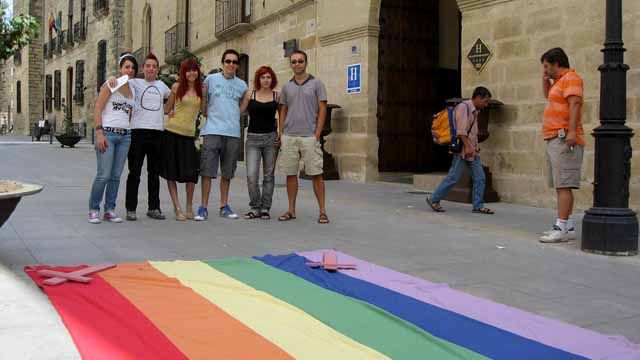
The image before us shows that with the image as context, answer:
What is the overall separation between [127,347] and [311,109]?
15.1 feet

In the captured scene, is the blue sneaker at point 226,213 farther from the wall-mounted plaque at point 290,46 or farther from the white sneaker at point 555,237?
the wall-mounted plaque at point 290,46

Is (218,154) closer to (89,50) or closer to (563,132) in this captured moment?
(563,132)

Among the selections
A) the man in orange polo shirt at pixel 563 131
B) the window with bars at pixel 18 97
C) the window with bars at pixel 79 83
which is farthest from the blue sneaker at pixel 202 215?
the window with bars at pixel 18 97

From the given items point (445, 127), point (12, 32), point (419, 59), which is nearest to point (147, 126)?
point (12, 32)

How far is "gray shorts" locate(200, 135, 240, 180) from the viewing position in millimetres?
7461

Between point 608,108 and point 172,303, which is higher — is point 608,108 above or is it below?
above

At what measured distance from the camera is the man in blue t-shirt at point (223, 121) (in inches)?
292

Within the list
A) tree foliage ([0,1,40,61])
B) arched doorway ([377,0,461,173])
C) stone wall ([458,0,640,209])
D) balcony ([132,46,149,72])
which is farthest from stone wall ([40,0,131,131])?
tree foliage ([0,1,40,61])

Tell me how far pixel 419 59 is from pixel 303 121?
21.8 feet

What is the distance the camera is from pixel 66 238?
6.11 m

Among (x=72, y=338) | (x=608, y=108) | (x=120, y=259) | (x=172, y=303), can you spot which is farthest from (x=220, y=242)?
(x=608, y=108)

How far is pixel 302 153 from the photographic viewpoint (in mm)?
→ 7492

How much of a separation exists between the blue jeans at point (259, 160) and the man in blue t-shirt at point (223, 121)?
6.8 inches

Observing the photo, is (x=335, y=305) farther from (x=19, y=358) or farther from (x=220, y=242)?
(x=220, y=242)
